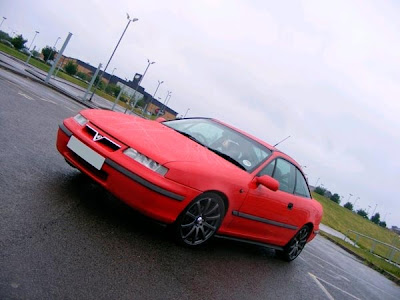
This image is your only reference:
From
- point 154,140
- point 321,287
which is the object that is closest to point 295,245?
point 321,287

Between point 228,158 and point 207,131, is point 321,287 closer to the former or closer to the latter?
point 228,158

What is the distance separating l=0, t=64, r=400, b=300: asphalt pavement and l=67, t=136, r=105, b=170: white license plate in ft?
1.77

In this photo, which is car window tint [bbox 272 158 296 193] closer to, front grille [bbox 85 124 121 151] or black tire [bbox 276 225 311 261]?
black tire [bbox 276 225 311 261]

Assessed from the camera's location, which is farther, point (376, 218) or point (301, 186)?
point (376, 218)

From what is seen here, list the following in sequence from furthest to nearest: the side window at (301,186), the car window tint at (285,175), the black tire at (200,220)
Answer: the side window at (301,186) < the car window tint at (285,175) < the black tire at (200,220)

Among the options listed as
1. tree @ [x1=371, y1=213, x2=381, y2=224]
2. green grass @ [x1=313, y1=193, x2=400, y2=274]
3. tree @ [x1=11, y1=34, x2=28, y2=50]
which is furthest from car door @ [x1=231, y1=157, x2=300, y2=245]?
tree @ [x1=371, y1=213, x2=381, y2=224]

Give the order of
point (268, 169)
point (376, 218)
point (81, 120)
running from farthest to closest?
1. point (376, 218)
2. point (268, 169)
3. point (81, 120)

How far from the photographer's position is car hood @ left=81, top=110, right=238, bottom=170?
12.1 ft

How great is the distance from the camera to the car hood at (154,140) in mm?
3695

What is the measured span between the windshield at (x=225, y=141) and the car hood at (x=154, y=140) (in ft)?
0.77

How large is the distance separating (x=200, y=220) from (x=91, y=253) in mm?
1288

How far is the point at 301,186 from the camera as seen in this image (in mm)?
6082

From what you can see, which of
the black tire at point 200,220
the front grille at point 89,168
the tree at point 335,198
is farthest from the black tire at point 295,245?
the tree at point 335,198

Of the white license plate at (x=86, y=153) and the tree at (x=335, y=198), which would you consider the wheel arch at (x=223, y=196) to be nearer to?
the white license plate at (x=86, y=153)
